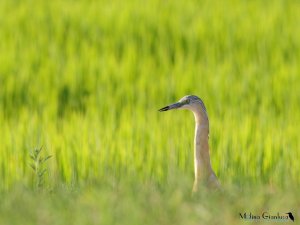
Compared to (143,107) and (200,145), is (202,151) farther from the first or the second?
(143,107)

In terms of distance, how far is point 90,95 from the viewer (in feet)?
23.4

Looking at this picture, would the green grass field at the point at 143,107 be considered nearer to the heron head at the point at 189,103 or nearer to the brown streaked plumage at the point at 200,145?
the brown streaked plumage at the point at 200,145

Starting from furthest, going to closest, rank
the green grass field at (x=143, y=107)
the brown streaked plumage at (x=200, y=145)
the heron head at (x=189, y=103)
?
1. the heron head at (x=189, y=103)
2. the brown streaked plumage at (x=200, y=145)
3. the green grass field at (x=143, y=107)

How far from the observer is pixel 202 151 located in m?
4.14

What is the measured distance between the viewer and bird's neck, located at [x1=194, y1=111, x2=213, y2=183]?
4.09m

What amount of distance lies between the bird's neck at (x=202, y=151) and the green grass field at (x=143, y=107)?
15 centimetres

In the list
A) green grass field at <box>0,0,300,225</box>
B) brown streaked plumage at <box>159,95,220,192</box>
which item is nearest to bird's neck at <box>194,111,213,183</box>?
brown streaked plumage at <box>159,95,220,192</box>

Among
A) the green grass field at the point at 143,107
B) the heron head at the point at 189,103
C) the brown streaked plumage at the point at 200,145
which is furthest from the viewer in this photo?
the heron head at the point at 189,103

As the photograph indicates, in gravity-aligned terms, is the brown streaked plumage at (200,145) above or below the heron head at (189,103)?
below

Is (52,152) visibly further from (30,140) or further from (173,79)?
(173,79)

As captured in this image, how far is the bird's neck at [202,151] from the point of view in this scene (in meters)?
4.09

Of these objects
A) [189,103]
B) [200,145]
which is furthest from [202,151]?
[189,103]

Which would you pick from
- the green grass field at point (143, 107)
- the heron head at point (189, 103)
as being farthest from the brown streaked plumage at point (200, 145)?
the green grass field at point (143, 107)

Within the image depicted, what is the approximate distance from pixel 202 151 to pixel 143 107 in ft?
8.66
